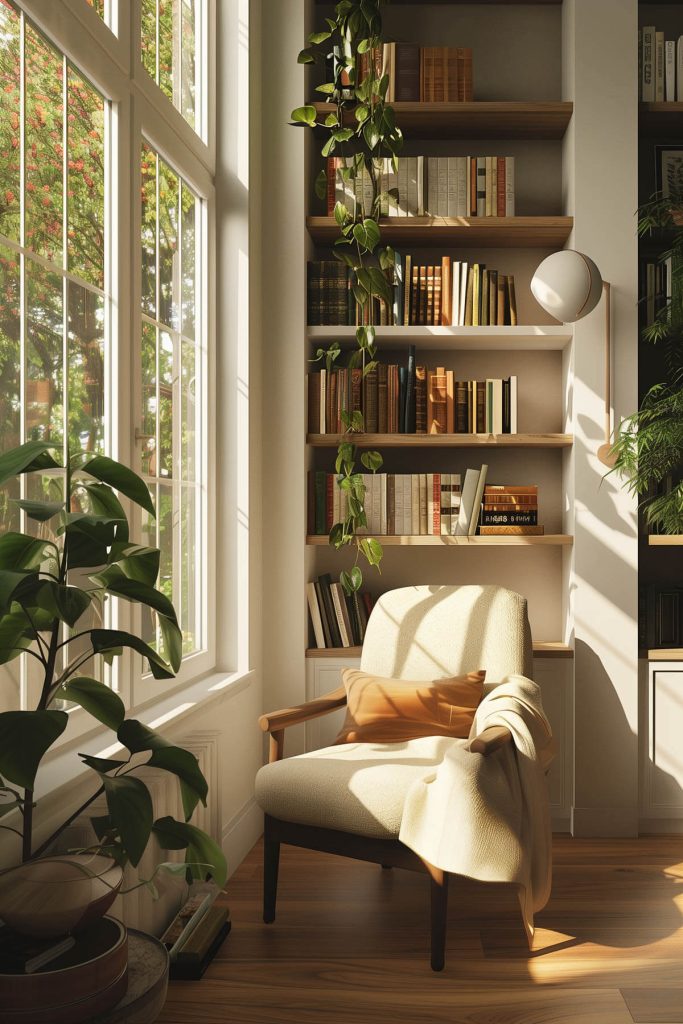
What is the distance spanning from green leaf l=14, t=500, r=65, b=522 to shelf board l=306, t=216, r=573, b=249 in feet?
8.10

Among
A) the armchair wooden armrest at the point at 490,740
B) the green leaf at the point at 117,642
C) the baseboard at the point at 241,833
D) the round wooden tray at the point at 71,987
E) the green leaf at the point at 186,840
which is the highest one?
the green leaf at the point at 117,642

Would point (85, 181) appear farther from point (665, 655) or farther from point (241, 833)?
point (665, 655)

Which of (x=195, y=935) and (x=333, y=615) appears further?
(x=333, y=615)

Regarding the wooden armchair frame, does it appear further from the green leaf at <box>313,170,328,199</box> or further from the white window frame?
the green leaf at <box>313,170,328,199</box>

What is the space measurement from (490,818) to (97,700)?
49.1 inches

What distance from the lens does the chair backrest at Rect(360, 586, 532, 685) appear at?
9.94 feet

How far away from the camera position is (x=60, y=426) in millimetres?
2090

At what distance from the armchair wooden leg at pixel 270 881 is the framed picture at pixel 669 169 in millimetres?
2935

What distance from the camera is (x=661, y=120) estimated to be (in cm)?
361

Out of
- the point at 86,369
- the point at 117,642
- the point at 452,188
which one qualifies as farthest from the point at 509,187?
the point at 117,642

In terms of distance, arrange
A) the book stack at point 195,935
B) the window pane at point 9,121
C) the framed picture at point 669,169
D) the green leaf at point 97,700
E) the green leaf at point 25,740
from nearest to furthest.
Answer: the green leaf at point 25,740 < the green leaf at point 97,700 < the window pane at point 9,121 < the book stack at point 195,935 < the framed picture at point 669,169

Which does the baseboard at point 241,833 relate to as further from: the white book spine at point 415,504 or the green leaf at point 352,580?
the white book spine at point 415,504

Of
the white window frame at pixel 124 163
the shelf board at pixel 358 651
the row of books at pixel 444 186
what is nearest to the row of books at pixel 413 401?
the row of books at pixel 444 186

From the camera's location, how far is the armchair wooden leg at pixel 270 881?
102 inches
